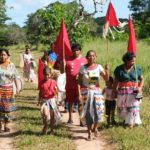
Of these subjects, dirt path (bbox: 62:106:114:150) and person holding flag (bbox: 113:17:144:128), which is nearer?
dirt path (bbox: 62:106:114:150)

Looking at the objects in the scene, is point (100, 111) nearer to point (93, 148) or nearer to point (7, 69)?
point (93, 148)

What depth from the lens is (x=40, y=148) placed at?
29.0 feet

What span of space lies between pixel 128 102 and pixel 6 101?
2.54m

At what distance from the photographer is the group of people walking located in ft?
30.9

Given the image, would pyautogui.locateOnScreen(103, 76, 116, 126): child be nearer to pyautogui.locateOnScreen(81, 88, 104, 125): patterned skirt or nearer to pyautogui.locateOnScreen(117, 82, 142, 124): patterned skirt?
pyautogui.locateOnScreen(117, 82, 142, 124): patterned skirt

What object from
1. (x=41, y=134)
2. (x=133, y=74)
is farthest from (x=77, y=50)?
(x=41, y=134)

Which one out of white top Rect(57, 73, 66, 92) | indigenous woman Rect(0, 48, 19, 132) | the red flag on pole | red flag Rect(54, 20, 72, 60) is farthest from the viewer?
white top Rect(57, 73, 66, 92)

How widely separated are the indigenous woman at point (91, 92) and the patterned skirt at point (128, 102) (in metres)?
0.80

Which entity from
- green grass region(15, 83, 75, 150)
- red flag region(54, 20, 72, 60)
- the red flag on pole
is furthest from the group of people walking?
the red flag on pole

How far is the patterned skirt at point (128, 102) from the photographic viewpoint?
33.4ft

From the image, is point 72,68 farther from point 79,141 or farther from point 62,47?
point 79,141

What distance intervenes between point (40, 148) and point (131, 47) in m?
3.47

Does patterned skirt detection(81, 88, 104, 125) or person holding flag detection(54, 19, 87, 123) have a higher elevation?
person holding flag detection(54, 19, 87, 123)

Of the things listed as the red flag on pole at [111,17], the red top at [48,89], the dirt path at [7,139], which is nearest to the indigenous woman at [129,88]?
the red top at [48,89]
